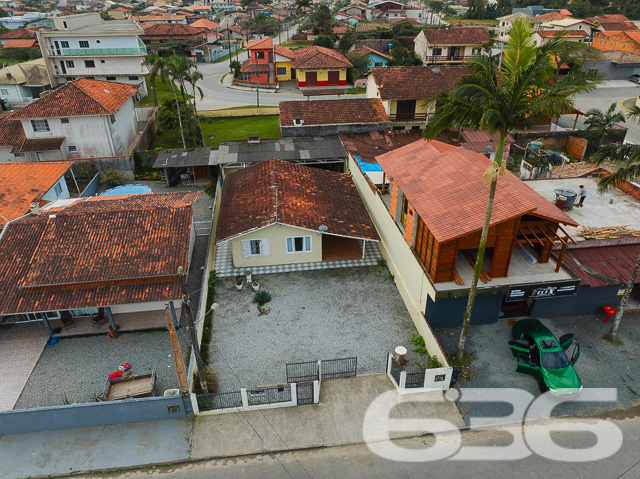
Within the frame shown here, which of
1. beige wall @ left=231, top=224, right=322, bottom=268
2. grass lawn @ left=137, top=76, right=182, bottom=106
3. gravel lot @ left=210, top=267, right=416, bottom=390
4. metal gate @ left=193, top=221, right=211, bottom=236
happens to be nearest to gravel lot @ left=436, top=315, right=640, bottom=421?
gravel lot @ left=210, top=267, right=416, bottom=390

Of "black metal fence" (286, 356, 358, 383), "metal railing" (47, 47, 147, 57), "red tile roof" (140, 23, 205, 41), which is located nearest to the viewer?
"black metal fence" (286, 356, 358, 383)

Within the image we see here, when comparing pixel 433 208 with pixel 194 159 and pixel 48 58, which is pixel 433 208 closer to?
pixel 194 159

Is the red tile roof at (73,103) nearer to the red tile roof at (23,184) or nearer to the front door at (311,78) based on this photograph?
the red tile roof at (23,184)

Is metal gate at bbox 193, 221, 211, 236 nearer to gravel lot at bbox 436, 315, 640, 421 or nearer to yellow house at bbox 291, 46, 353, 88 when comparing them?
gravel lot at bbox 436, 315, 640, 421

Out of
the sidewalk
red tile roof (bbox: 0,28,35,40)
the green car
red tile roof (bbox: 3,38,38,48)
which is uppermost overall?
red tile roof (bbox: 0,28,35,40)

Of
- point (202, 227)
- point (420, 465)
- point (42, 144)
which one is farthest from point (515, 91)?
point (42, 144)

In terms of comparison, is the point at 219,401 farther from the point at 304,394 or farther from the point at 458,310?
the point at 458,310
